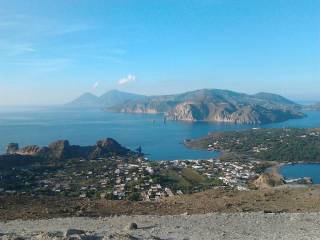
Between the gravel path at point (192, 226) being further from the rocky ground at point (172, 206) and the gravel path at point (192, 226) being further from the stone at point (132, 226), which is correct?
the rocky ground at point (172, 206)

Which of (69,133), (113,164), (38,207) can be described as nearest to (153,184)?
(113,164)

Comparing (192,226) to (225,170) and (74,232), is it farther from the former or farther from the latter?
(225,170)

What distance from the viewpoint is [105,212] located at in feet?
→ 50.8

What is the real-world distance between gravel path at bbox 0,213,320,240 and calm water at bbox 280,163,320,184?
5173 centimetres

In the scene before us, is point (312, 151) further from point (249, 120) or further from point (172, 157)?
point (249, 120)

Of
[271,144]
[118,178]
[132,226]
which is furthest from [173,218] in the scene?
[271,144]

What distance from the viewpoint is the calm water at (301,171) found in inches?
2648

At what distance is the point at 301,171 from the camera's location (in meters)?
72.8

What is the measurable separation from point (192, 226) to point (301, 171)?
210 ft

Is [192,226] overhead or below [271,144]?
overhead

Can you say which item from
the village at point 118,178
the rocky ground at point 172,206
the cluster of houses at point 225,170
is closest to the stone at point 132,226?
the rocky ground at point 172,206

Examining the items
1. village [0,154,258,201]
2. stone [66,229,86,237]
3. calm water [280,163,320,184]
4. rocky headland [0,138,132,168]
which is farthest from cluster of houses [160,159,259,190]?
stone [66,229,86,237]

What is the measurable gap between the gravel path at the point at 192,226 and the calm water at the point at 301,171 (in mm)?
51732

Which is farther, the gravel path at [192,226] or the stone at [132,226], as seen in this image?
the stone at [132,226]
